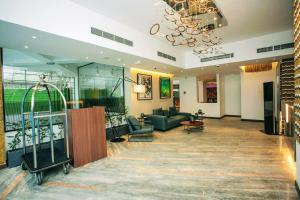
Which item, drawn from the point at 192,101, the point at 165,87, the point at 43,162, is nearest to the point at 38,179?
the point at 43,162

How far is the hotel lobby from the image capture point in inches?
116

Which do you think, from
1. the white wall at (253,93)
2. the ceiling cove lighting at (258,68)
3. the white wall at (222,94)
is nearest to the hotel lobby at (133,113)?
the ceiling cove lighting at (258,68)

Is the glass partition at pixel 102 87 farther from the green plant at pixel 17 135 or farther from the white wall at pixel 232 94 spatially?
the white wall at pixel 232 94

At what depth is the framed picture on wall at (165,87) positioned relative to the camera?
9.75m

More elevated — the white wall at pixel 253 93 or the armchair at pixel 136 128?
the white wall at pixel 253 93

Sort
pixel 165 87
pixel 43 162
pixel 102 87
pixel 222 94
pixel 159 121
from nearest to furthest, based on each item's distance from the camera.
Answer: pixel 43 162 < pixel 159 121 < pixel 102 87 < pixel 165 87 < pixel 222 94

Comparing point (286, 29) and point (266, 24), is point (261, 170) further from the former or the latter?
point (286, 29)

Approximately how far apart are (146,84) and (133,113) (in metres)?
1.74

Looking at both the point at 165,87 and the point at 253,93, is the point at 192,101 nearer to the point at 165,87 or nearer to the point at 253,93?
the point at 165,87

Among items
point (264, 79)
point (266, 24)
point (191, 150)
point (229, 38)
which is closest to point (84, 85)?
point (191, 150)

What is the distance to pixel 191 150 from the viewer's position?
4.87 metres

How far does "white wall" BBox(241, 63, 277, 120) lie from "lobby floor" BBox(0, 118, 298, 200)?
198 inches

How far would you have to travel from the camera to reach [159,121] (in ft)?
24.7

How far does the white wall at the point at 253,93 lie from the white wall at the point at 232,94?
1.14 m
